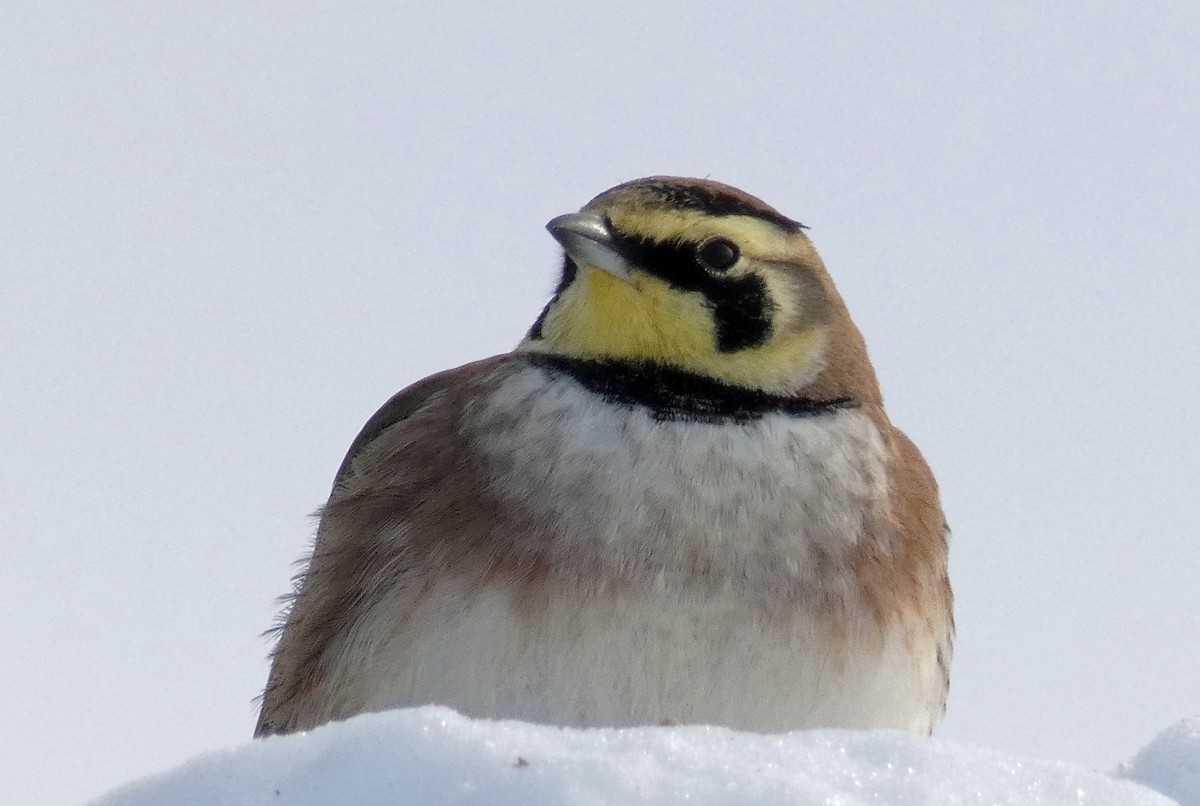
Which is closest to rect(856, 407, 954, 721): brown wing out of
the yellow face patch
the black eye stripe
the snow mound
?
the yellow face patch

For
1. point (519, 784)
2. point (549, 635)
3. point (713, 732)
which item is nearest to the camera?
point (519, 784)

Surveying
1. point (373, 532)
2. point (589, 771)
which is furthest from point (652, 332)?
point (589, 771)

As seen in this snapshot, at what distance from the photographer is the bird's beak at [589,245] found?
665 cm

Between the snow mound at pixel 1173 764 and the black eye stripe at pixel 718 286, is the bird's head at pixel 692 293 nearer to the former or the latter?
the black eye stripe at pixel 718 286

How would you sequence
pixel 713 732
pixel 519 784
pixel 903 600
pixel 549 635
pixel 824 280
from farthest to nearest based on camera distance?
pixel 824 280 < pixel 903 600 < pixel 549 635 < pixel 713 732 < pixel 519 784

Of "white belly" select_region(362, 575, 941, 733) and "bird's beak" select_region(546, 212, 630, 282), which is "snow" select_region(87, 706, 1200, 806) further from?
"bird's beak" select_region(546, 212, 630, 282)

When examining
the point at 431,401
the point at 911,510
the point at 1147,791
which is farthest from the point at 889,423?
the point at 1147,791

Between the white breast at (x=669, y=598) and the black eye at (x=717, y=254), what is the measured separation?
2.09ft

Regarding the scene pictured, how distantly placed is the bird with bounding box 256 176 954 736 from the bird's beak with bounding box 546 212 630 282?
11 mm

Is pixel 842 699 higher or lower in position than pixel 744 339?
lower

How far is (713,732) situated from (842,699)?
8.85ft

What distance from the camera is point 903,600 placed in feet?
22.7

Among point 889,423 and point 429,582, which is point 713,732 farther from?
point 889,423

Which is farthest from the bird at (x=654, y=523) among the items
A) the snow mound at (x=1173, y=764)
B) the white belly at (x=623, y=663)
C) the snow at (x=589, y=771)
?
the snow at (x=589, y=771)
